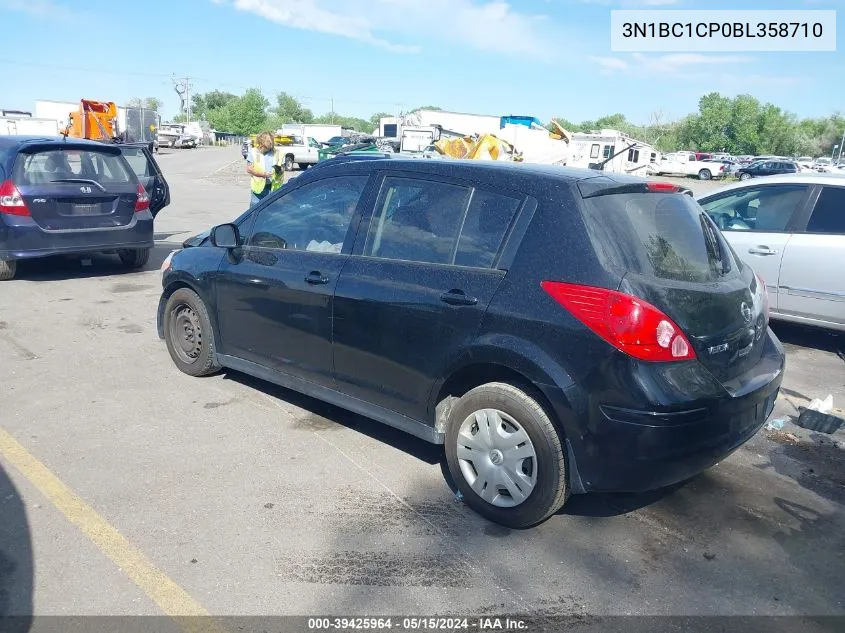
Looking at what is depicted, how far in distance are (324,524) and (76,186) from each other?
6.42 metres

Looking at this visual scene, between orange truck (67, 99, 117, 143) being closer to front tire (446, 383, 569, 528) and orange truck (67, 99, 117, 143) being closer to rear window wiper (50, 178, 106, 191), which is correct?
rear window wiper (50, 178, 106, 191)

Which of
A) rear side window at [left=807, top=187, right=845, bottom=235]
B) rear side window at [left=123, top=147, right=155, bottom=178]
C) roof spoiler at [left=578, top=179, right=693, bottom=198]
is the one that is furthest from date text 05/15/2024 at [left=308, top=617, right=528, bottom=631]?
rear side window at [left=123, top=147, right=155, bottom=178]

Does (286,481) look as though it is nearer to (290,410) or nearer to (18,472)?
(290,410)

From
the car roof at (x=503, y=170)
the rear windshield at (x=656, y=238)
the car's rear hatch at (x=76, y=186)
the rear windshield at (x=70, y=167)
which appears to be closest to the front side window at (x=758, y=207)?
the rear windshield at (x=656, y=238)

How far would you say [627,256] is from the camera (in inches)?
124

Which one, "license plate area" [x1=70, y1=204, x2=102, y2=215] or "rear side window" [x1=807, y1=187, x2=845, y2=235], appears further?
"license plate area" [x1=70, y1=204, x2=102, y2=215]

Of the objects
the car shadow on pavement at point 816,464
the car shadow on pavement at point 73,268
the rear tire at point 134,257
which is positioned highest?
the rear tire at point 134,257

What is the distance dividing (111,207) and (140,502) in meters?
5.93

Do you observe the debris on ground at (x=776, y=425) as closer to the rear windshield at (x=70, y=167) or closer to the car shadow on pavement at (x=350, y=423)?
the car shadow on pavement at (x=350, y=423)

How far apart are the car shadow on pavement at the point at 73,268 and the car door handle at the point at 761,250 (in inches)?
300

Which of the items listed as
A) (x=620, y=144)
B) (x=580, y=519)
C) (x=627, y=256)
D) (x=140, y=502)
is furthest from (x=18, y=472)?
(x=620, y=144)

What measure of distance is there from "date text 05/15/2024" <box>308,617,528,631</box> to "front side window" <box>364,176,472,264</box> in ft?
5.66

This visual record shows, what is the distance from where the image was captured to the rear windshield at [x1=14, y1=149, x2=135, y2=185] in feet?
25.4

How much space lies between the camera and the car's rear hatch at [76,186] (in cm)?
775
